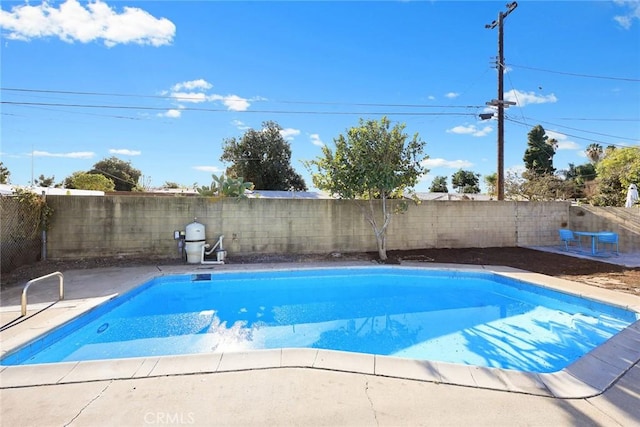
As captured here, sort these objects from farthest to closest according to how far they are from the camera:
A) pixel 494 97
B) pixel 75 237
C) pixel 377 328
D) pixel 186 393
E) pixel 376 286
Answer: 1. pixel 494 97
2. pixel 75 237
3. pixel 376 286
4. pixel 377 328
5. pixel 186 393

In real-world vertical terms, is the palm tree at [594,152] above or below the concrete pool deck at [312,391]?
above

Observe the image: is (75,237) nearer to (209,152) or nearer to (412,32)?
(412,32)

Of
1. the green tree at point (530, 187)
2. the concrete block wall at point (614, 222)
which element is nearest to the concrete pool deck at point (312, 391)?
the concrete block wall at point (614, 222)

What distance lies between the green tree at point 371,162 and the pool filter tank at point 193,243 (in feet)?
11.0

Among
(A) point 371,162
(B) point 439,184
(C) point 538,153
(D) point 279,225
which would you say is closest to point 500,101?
(A) point 371,162

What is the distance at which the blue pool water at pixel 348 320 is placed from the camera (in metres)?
3.88

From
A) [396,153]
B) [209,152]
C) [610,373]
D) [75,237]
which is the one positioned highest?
[209,152]

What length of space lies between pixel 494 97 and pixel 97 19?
12.5m

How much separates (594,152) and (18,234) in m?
46.1

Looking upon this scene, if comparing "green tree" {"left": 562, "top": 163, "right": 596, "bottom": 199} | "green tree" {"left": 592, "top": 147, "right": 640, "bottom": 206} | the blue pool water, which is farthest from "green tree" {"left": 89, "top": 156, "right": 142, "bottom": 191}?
"green tree" {"left": 562, "top": 163, "right": 596, "bottom": 199}

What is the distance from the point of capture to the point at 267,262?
812 centimetres

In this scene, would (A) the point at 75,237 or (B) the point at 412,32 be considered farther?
(B) the point at 412,32

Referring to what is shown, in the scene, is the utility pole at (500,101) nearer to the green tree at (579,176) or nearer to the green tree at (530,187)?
the green tree at (530,187)

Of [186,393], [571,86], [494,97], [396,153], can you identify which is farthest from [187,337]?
[571,86]
